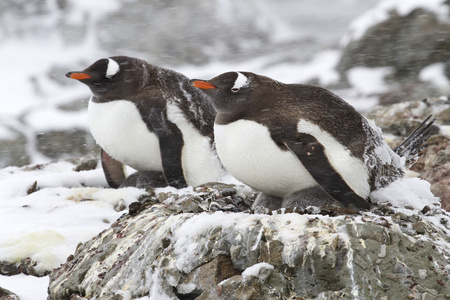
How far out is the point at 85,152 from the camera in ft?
37.9

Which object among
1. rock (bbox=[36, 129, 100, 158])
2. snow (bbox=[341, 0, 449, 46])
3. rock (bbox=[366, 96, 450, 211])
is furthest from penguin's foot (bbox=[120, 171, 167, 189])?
snow (bbox=[341, 0, 449, 46])

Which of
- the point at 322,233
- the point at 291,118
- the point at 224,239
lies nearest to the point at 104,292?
the point at 224,239

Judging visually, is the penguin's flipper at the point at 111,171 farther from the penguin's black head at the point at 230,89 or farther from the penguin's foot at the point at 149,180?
the penguin's black head at the point at 230,89

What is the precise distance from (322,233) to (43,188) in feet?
9.59

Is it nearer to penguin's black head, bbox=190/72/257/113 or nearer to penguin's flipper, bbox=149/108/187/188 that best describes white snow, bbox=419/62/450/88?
penguin's flipper, bbox=149/108/187/188

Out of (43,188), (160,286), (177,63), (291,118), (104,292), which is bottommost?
(177,63)

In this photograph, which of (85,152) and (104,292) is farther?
(85,152)

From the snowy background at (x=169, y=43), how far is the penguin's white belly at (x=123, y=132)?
0.75m

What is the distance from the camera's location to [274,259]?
2.26 m

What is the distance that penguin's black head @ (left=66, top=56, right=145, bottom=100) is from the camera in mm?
4188

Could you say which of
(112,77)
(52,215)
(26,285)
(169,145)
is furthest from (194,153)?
(26,285)

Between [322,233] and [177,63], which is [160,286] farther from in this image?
[177,63]

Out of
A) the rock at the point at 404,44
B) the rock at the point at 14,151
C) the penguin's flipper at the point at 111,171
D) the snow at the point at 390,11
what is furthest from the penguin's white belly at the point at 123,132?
the snow at the point at 390,11

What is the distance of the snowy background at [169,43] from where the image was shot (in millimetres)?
13734
